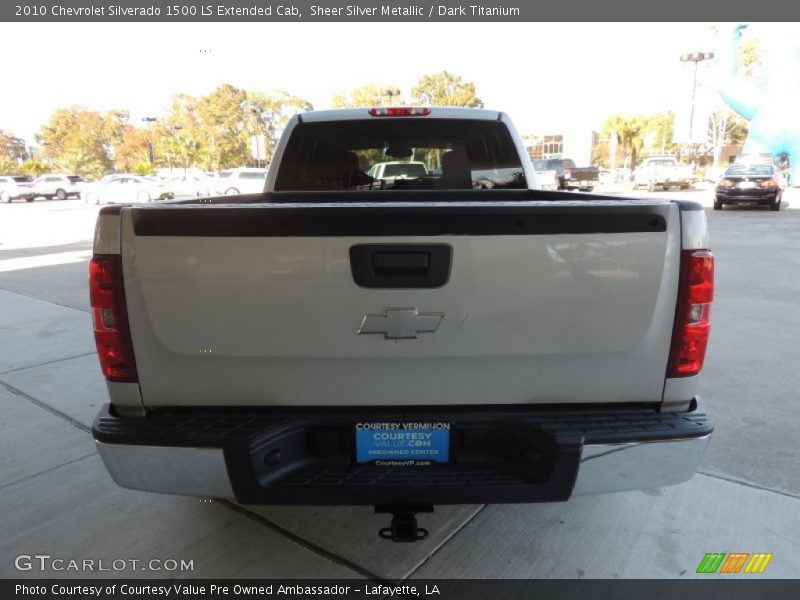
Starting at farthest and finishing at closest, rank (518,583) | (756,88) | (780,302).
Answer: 1. (756,88)
2. (780,302)
3. (518,583)

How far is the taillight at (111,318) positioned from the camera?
187cm

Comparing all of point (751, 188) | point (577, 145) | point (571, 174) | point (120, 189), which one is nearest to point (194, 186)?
point (120, 189)

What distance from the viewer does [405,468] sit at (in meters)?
1.95

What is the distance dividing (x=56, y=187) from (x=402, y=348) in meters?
44.4

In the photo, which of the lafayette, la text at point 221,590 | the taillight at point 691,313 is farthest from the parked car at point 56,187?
the taillight at point 691,313

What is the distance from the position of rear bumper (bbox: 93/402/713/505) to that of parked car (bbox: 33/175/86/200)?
42197 mm

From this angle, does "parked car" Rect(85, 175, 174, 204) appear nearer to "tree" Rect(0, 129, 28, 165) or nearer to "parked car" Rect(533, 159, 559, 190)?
"parked car" Rect(533, 159, 559, 190)

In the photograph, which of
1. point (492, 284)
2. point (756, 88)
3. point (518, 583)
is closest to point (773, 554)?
point (518, 583)

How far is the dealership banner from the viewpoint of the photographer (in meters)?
2.23

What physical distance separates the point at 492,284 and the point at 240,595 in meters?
1.68

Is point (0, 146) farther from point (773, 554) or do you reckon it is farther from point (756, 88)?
point (773, 554)

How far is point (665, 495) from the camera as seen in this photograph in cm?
291

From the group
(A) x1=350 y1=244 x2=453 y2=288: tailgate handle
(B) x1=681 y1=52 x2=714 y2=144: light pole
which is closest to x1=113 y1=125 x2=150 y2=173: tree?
(B) x1=681 y1=52 x2=714 y2=144: light pole

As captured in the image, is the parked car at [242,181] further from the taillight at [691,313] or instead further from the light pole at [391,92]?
the taillight at [691,313]
